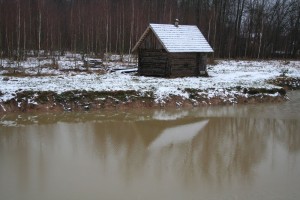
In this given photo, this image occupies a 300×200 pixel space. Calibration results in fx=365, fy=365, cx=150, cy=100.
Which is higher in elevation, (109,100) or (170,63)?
(170,63)

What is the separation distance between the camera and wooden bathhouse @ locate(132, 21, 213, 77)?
79.7 feet

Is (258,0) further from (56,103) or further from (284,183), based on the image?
(284,183)

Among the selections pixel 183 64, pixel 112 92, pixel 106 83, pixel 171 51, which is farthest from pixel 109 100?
pixel 183 64

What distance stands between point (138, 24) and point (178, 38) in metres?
15.1

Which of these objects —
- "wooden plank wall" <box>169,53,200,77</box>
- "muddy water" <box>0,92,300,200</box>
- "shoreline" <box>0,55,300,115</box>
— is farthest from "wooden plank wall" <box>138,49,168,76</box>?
"muddy water" <box>0,92,300,200</box>

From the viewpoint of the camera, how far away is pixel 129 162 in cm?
1014

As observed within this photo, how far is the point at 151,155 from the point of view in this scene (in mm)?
10930

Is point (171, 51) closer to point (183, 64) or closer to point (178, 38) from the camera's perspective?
point (178, 38)

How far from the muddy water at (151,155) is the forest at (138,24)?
19.8 m

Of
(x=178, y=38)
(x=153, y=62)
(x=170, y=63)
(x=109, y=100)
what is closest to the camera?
(x=109, y=100)

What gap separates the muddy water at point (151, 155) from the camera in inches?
328

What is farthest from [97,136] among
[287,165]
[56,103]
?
[287,165]

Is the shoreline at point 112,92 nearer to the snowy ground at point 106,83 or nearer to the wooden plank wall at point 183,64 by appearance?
the snowy ground at point 106,83

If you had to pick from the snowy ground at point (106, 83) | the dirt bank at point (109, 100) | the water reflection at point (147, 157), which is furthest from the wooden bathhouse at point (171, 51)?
the water reflection at point (147, 157)
